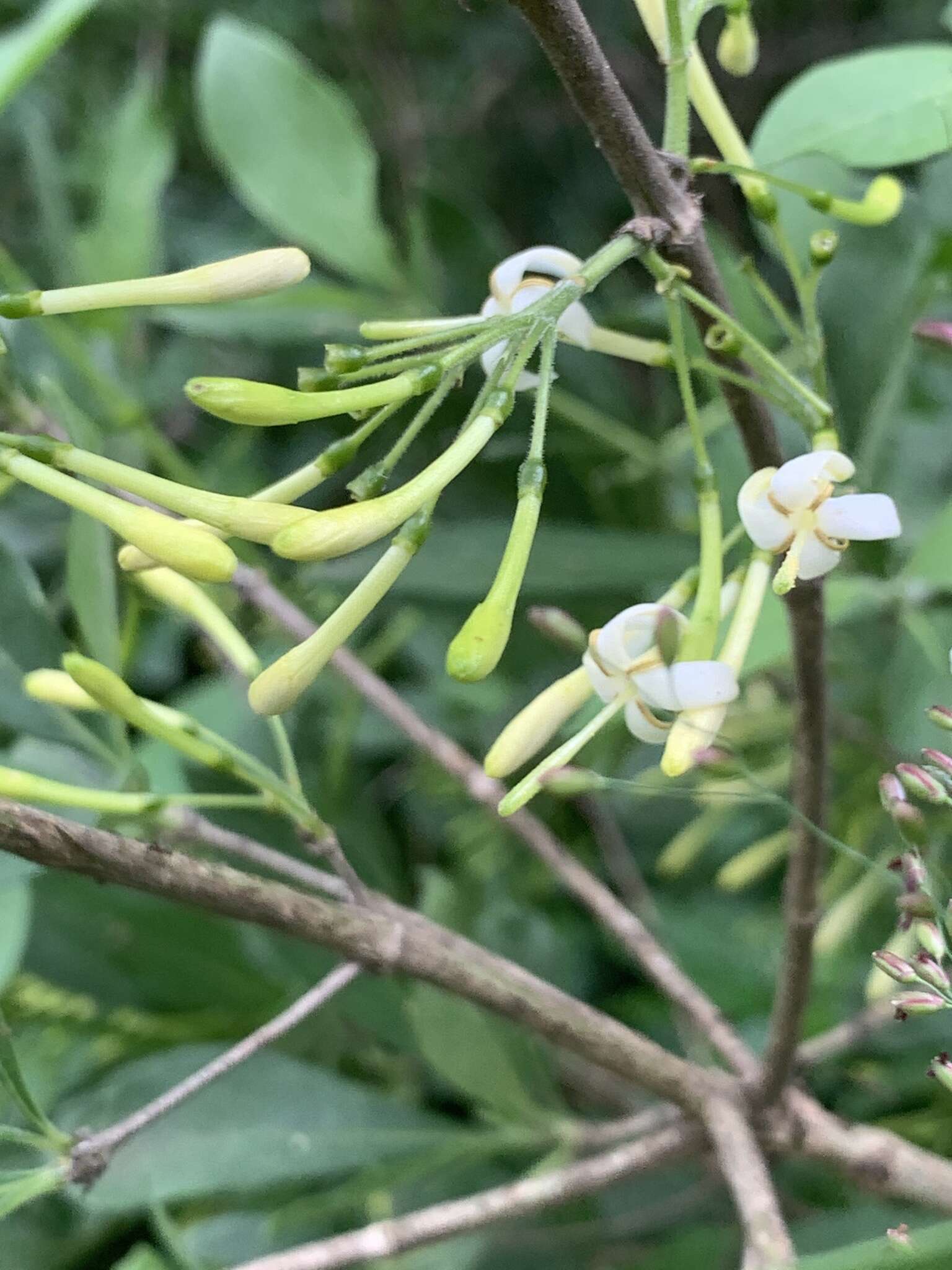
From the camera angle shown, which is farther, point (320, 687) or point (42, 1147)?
point (320, 687)

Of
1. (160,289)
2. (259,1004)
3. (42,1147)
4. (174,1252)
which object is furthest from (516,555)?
(259,1004)

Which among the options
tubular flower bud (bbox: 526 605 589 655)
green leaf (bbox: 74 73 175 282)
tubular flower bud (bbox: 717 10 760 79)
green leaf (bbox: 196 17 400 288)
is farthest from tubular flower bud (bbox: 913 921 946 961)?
green leaf (bbox: 74 73 175 282)

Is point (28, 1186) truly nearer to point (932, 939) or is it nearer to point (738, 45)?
point (932, 939)

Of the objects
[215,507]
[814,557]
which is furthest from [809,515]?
[215,507]

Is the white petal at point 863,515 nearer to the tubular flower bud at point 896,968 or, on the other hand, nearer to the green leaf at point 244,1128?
the tubular flower bud at point 896,968

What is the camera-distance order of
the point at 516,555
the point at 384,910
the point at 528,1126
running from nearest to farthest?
the point at 516,555 → the point at 384,910 → the point at 528,1126

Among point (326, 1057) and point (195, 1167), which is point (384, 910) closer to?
point (195, 1167)

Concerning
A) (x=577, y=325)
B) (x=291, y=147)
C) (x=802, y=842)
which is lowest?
(x=802, y=842)
